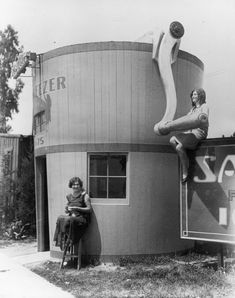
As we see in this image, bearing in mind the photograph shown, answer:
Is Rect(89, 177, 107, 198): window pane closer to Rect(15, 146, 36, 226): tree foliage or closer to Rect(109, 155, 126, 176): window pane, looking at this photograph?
Rect(109, 155, 126, 176): window pane

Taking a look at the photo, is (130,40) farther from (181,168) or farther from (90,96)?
(181,168)

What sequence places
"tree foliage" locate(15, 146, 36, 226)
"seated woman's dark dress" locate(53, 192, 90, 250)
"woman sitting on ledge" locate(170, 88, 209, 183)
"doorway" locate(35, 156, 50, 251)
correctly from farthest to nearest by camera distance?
"tree foliage" locate(15, 146, 36, 226) → "doorway" locate(35, 156, 50, 251) → "seated woman's dark dress" locate(53, 192, 90, 250) → "woman sitting on ledge" locate(170, 88, 209, 183)

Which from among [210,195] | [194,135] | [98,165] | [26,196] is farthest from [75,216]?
[26,196]

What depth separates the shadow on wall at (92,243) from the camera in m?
8.24

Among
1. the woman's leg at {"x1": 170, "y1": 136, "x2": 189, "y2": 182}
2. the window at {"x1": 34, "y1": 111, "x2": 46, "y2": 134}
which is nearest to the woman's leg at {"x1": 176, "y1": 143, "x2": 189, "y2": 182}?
the woman's leg at {"x1": 170, "y1": 136, "x2": 189, "y2": 182}

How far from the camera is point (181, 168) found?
757cm

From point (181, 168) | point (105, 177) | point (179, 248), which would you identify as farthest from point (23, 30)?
point (179, 248)

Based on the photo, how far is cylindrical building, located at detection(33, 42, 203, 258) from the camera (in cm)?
827

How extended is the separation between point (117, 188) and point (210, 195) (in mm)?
2009

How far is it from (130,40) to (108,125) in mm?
2073

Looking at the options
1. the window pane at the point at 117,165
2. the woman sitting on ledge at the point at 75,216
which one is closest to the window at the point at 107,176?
the window pane at the point at 117,165

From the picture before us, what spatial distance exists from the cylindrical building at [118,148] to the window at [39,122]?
0.75 metres

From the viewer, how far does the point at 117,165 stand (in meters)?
8.41

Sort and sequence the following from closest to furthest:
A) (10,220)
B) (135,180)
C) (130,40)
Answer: (135,180) → (130,40) → (10,220)
